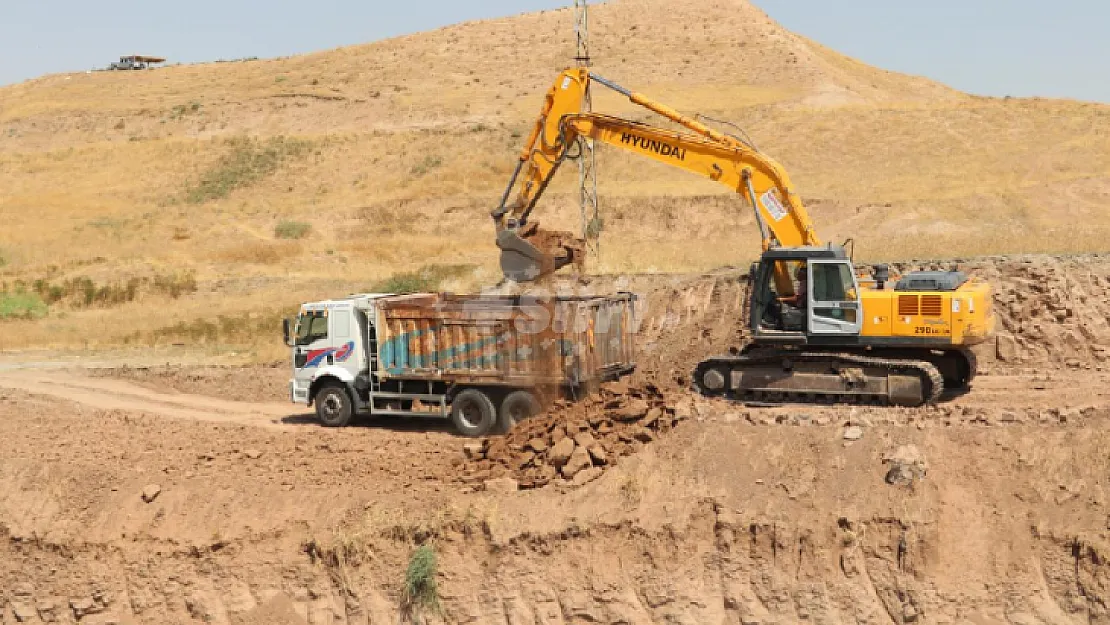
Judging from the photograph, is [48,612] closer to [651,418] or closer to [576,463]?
[576,463]

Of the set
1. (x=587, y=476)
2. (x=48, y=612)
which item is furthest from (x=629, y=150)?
(x=48, y=612)

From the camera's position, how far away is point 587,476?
53.7ft

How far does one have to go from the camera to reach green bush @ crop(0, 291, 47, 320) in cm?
3881

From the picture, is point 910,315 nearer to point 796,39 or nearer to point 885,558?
point 885,558

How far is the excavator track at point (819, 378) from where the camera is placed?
17594 mm

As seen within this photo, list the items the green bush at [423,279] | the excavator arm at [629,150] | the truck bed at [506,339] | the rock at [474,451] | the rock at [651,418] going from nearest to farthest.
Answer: the rock at [651,418] → the rock at [474,451] → the truck bed at [506,339] → the excavator arm at [629,150] → the green bush at [423,279]

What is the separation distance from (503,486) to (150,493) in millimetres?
5819

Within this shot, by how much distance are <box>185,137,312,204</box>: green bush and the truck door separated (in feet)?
184

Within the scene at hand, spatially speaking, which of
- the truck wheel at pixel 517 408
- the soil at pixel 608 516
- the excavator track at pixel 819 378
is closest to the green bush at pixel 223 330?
the soil at pixel 608 516

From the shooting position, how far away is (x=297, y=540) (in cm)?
1623

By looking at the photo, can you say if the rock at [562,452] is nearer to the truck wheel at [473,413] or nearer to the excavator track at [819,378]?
the truck wheel at [473,413]

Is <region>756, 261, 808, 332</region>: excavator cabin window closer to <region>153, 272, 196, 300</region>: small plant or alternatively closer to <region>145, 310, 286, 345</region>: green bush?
<region>145, 310, 286, 345</region>: green bush

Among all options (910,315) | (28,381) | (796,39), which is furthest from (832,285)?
(796,39)

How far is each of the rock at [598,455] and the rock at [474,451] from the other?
80.1 inches
